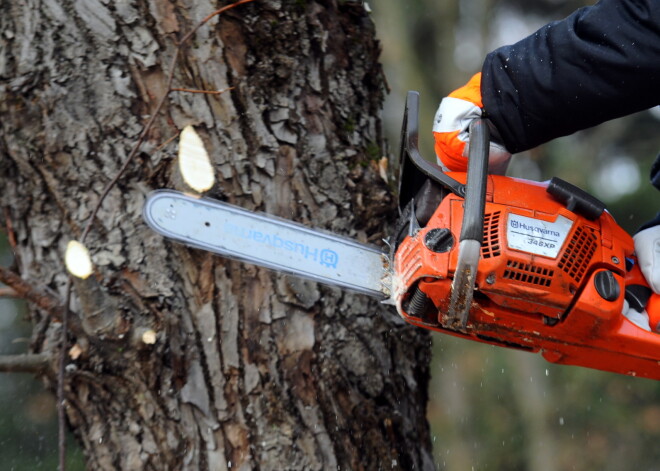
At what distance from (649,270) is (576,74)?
1.83ft

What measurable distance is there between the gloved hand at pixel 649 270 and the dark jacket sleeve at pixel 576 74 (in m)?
0.36

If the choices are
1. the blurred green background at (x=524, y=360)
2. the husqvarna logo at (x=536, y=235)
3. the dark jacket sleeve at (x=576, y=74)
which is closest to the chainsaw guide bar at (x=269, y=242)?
the husqvarna logo at (x=536, y=235)

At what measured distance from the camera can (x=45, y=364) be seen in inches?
74.2

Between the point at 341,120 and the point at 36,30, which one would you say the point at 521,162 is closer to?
the point at 341,120

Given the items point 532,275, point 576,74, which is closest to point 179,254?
point 532,275

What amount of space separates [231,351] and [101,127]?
662 mm

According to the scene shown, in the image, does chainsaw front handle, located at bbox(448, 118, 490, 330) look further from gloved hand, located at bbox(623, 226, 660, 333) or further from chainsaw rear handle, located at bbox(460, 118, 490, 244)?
gloved hand, located at bbox(623, 226, 660, 333)

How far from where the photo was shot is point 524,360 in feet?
22.4

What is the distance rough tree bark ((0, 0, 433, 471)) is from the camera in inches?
73.4

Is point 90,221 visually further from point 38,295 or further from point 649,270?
point 649,270

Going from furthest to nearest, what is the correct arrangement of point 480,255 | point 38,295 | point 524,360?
point 524,360, point 38,295, point 480,255

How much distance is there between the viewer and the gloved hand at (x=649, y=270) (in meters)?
1.88

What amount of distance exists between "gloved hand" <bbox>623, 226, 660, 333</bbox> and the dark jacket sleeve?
14.0 inches

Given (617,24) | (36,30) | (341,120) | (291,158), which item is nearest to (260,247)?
(291,158)
